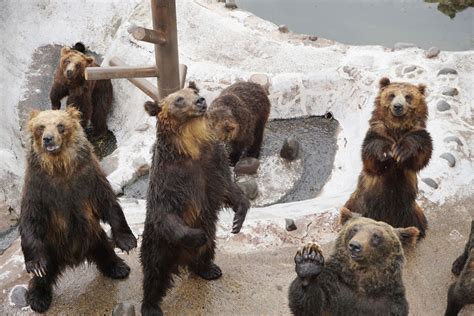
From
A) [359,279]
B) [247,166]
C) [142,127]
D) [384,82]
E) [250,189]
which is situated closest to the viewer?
[359,279]

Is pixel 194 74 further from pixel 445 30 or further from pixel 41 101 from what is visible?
pixel 445 30

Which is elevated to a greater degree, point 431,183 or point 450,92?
point 450,92

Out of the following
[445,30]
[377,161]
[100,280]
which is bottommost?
[100,280]

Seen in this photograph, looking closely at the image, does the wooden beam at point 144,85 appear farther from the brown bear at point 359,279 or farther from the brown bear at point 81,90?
the brown bear at point 359,279

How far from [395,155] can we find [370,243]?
1.74 m

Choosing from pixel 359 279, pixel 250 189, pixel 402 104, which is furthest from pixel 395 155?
pixel 250 189

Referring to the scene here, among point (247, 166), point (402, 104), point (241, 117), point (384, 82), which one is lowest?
point (247, 166)

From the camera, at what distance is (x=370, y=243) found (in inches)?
175

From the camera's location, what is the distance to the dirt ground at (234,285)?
5828 millimetres

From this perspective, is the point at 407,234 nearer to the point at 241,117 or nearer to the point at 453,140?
the point at 453,140

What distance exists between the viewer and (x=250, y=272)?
6.24 meters

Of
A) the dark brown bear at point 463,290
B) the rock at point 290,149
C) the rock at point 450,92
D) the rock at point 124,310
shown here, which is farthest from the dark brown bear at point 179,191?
the rock at point 450,92

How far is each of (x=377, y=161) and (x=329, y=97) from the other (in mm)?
4040

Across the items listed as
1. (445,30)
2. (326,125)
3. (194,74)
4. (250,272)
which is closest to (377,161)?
(250,272)
